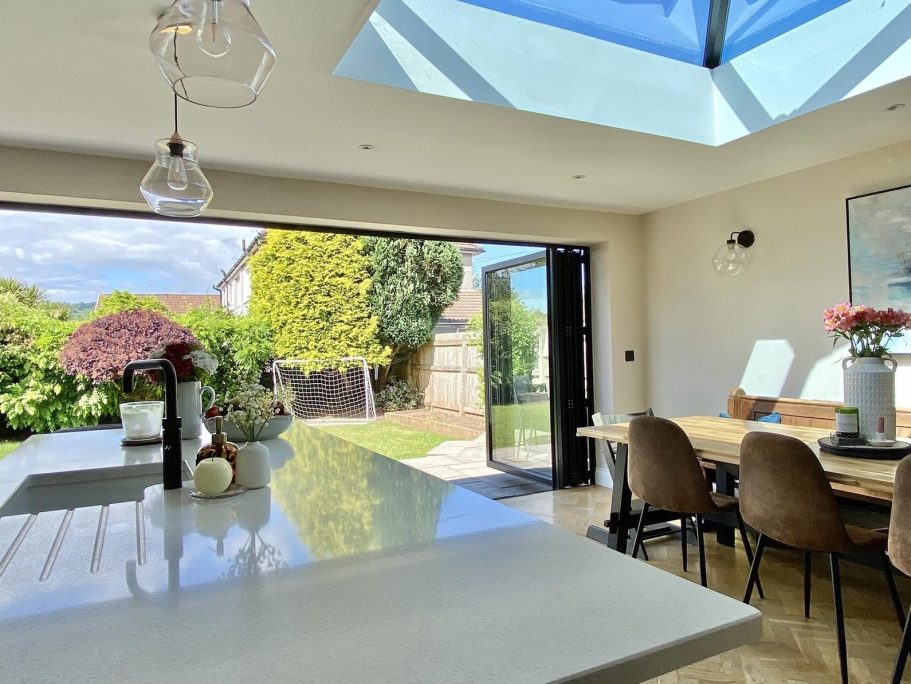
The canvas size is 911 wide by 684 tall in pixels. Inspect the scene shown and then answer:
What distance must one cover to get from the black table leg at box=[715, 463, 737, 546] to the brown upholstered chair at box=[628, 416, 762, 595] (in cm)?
68

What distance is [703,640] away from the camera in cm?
72

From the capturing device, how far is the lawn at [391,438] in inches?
289

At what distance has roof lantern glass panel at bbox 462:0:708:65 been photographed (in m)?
3.00

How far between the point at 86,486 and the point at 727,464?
3.21m

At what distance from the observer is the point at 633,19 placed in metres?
3.26

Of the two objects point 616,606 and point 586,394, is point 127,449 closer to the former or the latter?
point 616,606

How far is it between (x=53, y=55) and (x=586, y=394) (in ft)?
14.7

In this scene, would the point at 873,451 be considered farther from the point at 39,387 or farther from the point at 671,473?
the point at 39,387

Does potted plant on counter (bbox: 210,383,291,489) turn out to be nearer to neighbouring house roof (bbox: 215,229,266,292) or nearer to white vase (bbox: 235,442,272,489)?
white vase (bbox: 235,442,272,489)

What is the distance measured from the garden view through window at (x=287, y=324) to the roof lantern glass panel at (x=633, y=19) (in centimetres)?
221

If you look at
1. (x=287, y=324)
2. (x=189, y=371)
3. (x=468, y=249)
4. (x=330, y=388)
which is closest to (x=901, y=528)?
(x=189, y=371)

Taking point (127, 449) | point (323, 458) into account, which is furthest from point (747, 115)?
point (127, 449)

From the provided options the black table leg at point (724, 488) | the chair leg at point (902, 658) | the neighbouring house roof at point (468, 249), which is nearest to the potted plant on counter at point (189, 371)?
the chair leg at point (902, 658)

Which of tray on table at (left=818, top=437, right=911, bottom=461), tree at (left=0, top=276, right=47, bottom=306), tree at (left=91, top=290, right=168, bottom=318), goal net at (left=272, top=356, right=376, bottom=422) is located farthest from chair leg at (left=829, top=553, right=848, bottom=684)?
goal net at (left=272, top=356, right=376, bottom=422)
